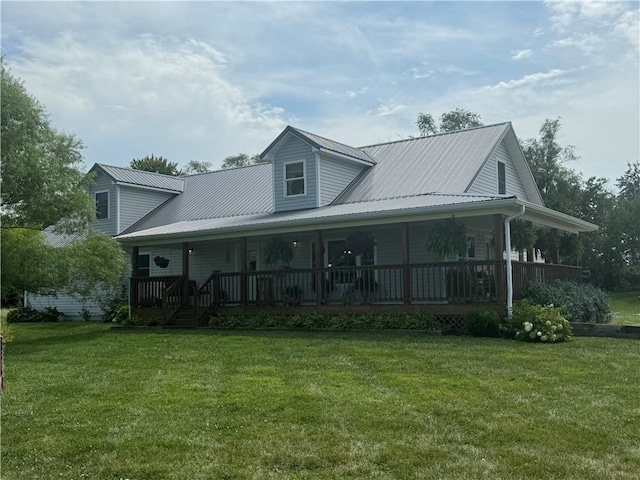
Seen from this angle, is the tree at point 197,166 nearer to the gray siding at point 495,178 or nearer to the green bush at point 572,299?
the gray siding at point 495,178

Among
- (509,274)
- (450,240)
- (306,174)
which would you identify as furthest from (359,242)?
(509,274)

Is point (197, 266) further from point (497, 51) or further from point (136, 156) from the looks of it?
point (136, 156)

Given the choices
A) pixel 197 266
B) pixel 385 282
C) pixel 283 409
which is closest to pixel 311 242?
pixel 385 282

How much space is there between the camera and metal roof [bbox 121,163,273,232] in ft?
73.6

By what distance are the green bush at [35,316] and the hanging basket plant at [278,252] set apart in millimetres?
12530

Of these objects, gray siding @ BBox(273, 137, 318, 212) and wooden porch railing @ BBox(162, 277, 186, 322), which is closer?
wooden porch railing @ BBox(162, 277, 186, 322)

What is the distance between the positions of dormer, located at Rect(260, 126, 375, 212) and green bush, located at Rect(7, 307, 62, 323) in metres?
12.4

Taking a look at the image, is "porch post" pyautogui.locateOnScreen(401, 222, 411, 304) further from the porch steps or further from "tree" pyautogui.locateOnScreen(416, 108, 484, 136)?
"tree" pyautogui.locateOnScreen(416, 108, 484, 136)

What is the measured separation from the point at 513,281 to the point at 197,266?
12.4 m

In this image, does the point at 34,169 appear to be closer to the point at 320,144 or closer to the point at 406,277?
the point at 320,144

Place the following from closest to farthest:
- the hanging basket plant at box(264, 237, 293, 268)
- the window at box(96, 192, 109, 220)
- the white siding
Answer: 1. the hanging basket plant at box(264, 237, 293, 268)
2. the window at box(96, 192, 109, 220)
3. the white siding

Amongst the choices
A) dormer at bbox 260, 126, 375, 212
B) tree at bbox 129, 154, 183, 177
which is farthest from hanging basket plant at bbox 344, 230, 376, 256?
tree at bbox 129, 154, 183, 177

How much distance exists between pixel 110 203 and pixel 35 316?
241 inches

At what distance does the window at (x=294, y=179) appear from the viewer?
19.5 meters
